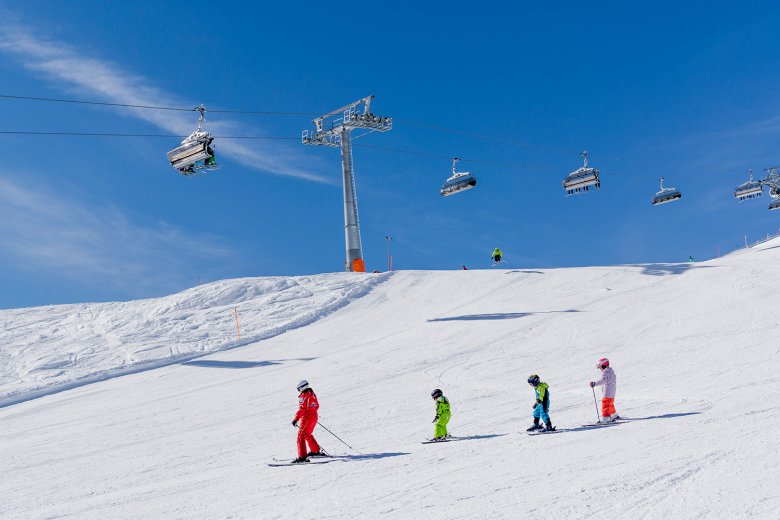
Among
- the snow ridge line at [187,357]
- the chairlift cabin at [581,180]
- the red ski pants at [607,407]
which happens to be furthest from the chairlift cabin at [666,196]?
the red ski pants at [607,407]

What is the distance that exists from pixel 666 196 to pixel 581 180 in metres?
10.0

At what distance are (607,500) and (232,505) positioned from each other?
16.2 feet

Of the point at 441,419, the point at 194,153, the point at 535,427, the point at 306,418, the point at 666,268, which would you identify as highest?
the point at 194,153

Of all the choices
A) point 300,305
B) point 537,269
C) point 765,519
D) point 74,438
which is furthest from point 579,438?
point 537,269

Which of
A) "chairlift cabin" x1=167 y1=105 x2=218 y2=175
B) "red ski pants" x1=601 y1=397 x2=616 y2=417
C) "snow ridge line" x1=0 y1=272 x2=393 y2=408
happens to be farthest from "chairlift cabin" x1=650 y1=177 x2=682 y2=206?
"red ski pants" x1=601 y1=397 x2=616 y2=417

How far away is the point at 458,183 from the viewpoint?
3947cm

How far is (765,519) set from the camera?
270 inches

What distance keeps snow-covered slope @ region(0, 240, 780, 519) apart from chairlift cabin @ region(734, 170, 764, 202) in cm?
2662

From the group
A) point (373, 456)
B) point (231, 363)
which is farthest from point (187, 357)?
point (373, 456)

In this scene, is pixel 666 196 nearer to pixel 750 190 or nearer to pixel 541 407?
pixel 750 190

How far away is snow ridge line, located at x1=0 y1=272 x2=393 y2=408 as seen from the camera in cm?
2242

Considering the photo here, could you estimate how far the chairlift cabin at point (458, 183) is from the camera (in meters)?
39.3

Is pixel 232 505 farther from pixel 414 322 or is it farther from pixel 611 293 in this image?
pixel 611 293

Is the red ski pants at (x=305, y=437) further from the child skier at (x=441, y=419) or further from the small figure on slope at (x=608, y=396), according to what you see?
the small figure on slope at (x=608, y=396)
